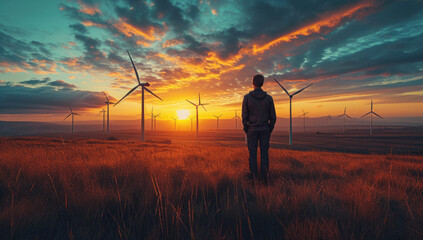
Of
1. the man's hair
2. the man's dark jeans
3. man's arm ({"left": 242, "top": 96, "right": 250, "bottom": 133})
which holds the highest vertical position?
the man's hair

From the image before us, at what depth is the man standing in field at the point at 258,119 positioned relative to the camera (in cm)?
562

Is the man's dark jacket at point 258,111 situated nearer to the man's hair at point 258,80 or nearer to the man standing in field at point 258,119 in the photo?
the man standing in field at point 258,119

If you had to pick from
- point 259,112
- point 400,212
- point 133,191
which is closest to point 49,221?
point 133,191

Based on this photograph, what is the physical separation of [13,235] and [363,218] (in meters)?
4.71

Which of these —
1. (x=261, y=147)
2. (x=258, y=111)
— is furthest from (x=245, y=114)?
(x=261, y=147)

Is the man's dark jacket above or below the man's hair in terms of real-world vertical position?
below

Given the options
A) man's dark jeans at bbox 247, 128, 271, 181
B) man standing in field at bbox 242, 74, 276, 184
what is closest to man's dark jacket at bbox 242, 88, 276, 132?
man standing in field at bbox 242, 74, 276, 184

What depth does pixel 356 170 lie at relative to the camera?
7.61m

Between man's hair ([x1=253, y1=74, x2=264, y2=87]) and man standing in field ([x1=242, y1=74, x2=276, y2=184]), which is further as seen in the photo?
man's hair ([x1=253, y1=74, x2=264, y2=87])

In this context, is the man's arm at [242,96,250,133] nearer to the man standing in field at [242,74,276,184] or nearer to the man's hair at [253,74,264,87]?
the man standing in field at [242,74,276,184]

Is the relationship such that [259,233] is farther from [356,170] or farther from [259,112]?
[356,170]

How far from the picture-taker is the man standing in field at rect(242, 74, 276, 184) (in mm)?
5617

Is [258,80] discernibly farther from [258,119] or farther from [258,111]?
[258,119]

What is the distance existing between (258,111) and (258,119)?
0.24 meters
